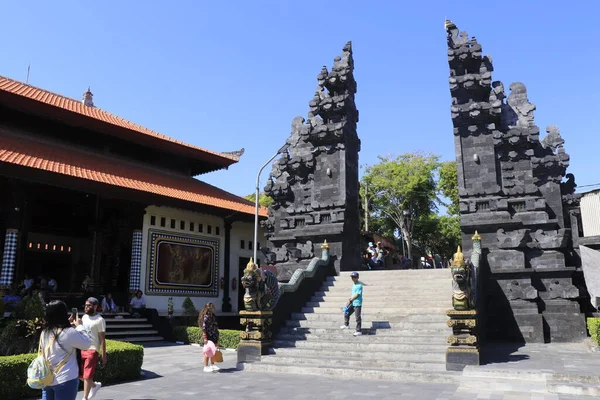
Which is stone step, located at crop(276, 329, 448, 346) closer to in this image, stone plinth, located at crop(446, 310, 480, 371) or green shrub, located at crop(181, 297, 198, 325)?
stone plinth, located at crop(446, 310, 480, 371)

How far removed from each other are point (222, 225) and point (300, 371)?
1419 cm

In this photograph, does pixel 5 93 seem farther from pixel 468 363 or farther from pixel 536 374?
pixel 536 374

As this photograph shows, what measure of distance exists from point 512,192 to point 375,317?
7645mm

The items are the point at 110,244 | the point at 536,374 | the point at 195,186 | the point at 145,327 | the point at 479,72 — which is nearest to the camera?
the point at 536,374

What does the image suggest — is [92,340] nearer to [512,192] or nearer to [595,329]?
[595,329]

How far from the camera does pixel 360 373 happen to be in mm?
10383

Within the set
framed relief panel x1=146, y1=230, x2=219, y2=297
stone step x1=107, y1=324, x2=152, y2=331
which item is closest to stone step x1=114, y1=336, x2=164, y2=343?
stone step x1=107, y1=324, x2=152, y2=331

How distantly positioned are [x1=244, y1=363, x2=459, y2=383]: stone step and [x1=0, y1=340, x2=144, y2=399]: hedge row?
261 cm

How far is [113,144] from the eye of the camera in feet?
75.6

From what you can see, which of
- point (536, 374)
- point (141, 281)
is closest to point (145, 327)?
point (141, 281)

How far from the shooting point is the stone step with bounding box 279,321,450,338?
39.3ft

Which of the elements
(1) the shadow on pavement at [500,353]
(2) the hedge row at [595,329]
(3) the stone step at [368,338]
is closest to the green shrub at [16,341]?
(3) the stone step at [368,338]

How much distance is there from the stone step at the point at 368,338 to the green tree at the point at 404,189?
2736cm

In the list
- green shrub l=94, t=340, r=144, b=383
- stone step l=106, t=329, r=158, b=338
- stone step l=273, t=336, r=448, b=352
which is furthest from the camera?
stone step l=106, t=329, r=158, b=338
